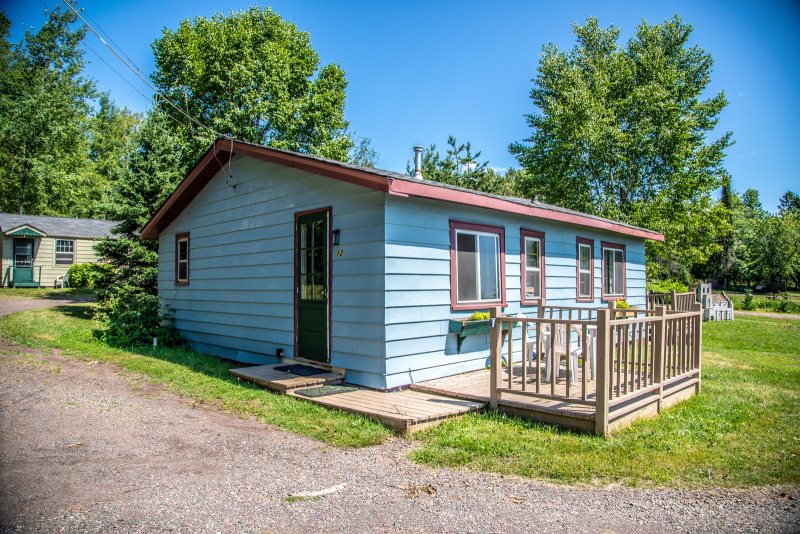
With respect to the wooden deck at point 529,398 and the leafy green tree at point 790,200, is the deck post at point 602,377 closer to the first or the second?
the wooden deck at point 529,398

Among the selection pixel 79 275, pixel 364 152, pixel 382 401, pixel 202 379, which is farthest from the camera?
pixel 364 152

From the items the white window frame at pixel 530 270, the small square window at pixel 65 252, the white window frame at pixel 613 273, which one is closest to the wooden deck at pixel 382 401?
the white window frame at pixel 530 270

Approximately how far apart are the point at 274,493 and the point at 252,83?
23208 millimetres

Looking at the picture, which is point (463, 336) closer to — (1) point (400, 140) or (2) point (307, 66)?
(2) point (307, 66)

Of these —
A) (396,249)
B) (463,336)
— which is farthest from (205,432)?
(463,336)

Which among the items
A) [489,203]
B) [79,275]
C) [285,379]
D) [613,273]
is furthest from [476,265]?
[79,275]

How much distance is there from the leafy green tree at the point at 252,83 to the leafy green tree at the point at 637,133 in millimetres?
10913

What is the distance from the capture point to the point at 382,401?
5688mm

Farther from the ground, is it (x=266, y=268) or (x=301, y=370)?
(x=266, y=268)

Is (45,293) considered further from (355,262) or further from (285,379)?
(355,262)

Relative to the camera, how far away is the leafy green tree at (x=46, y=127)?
962 inches

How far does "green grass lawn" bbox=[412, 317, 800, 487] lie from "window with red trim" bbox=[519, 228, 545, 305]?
3.02 m

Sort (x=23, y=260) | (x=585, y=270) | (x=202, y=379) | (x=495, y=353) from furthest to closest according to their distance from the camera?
(x=23, y=260)
(x=585, y=270)
(x=202, y=379)
(x=495, y=353)

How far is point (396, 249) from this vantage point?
20.6ft
